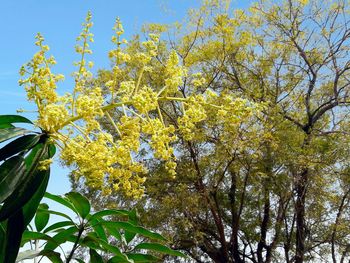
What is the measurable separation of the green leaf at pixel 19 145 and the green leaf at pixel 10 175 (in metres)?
0.02

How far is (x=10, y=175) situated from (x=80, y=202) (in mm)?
254

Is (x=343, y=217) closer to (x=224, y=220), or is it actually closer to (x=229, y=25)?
(x=224, y=220)

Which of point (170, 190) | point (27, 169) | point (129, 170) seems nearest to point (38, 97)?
point (27, 169)

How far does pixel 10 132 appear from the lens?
134 centimetres

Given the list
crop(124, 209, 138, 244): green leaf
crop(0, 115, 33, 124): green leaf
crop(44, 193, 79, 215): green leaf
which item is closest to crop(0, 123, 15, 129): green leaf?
crop(0, 115, 33, 124): green leaf

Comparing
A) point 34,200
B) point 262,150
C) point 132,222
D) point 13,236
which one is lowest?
point 13,236

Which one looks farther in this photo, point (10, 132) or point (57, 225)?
point (57, 225)

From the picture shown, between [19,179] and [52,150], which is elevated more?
[52,150]

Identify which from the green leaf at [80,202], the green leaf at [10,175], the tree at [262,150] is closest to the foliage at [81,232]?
the green leaf at [80,202]

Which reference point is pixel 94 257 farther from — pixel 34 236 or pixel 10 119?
pixel 10 119

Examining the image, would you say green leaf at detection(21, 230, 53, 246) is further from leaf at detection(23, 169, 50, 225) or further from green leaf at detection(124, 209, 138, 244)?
green leaf at detection(124, 209, 138, 244)

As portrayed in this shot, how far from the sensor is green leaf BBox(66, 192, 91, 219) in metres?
1.47

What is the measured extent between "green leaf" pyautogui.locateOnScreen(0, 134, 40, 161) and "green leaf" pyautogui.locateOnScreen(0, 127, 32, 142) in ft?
0.05

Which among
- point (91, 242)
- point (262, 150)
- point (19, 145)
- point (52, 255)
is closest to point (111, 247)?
point (91, 242)
